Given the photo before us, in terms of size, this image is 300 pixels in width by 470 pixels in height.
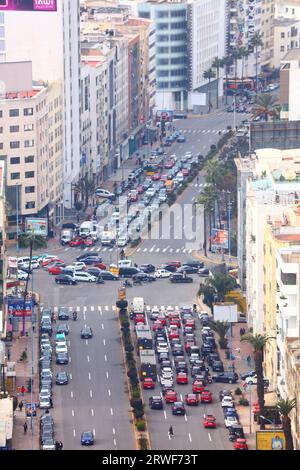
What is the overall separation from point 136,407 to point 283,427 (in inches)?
774

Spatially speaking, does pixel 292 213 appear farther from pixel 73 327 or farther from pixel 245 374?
pixel 73 327

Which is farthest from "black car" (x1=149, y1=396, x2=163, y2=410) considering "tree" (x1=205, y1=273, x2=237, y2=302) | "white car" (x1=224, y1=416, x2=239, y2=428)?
"tree" (x1=205, y1=273, x2=237, y2=302)

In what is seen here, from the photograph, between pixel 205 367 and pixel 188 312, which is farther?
pixel 188 312

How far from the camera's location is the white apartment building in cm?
17450

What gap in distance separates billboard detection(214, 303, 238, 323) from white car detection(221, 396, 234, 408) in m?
24.2

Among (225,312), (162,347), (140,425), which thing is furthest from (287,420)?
(225,312)

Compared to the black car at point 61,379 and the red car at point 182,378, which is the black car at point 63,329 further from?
the red car at point 182,378

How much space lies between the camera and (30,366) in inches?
6841

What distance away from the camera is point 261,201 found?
17688 centimetres

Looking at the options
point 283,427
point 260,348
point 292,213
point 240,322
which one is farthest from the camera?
point 240,322

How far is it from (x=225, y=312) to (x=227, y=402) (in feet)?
86.8

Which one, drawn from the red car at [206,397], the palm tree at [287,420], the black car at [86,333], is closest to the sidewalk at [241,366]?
the red car at [206,397]

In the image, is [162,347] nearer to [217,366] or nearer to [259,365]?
[217,366]

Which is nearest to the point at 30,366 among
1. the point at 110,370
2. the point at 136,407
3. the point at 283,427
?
the point at 110,370
